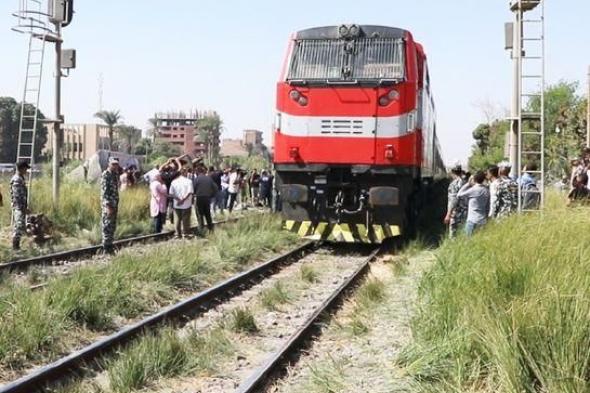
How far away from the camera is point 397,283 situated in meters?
10.4

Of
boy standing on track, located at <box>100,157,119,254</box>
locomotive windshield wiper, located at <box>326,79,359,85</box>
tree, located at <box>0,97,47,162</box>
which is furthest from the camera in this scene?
tree, located at <box>0,97,47,162</box>

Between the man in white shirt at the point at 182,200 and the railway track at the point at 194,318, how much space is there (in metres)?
4.00

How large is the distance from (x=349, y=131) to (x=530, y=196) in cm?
351

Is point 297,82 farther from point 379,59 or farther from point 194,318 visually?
point 194,318

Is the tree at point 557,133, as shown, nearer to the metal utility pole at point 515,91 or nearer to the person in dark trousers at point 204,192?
the metal utility pole at point 515,91

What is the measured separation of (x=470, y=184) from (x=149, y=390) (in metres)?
8.29

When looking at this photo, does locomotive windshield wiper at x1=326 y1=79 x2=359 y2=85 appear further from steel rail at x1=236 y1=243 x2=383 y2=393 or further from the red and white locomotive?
steel rail at x1=236 y1=243 x2=383 y2=393

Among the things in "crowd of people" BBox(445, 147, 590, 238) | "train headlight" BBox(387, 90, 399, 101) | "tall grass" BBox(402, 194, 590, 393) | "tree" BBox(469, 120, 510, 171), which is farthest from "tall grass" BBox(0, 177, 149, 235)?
"tree" BBox(469, 120, 510, 171)

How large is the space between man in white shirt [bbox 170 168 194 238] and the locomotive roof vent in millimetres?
4652

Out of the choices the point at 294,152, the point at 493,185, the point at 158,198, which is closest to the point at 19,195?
the point at 158,198

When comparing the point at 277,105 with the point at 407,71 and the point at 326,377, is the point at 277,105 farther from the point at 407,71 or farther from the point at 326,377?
the point at 326,377

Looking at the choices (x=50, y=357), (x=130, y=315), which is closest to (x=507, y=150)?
(x=130, y=315)

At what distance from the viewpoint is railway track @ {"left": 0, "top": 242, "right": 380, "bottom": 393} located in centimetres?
542

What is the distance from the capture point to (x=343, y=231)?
13.7 metres
